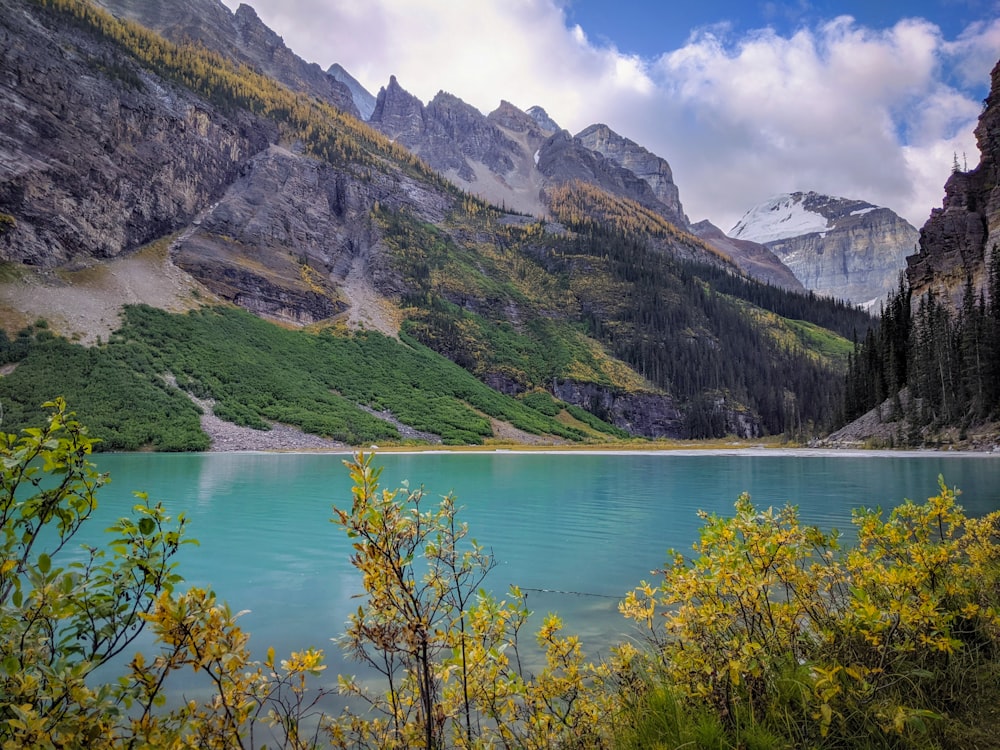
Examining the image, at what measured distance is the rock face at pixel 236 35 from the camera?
11719 cm

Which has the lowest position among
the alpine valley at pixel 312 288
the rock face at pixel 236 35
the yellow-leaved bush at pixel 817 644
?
the yellow-leaved bush at pixel 817 644

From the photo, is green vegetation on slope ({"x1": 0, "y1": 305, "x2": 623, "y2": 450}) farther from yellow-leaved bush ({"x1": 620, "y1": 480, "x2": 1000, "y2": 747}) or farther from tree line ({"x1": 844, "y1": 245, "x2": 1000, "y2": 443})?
yellow-leaved bush ({"x1": 620, "y1": 480, "x2": 1000, "y2": 747})

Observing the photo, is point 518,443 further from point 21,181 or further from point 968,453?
point 21,181

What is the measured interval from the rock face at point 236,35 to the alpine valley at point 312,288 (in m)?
1.05

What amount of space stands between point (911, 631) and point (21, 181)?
255 ft

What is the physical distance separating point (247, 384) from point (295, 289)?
26.5 metres

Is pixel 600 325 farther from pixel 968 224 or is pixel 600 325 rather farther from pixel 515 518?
pixel 515 518

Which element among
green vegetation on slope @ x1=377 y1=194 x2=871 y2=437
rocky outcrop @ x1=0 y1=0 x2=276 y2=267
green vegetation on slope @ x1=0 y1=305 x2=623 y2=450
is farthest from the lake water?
green vegetation on slope @ x1=377 y1=194 x2=871 y2=437

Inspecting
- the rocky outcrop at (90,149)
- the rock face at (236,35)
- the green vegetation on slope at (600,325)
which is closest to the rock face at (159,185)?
the rocky outcrop at (90,149)

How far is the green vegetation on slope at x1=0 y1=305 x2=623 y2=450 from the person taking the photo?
39.9 metres

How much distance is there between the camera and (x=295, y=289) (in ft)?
247

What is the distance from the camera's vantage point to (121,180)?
219 ft

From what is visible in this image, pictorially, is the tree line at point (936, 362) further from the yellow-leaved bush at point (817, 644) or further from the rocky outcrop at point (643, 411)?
the yellow-leaved bush at point (817, 644)

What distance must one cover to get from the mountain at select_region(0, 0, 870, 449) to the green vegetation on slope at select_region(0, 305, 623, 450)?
283mm
